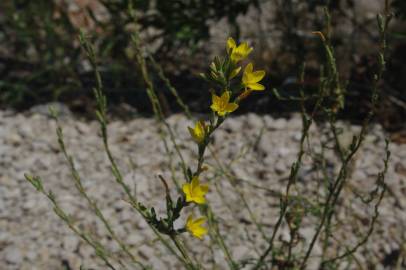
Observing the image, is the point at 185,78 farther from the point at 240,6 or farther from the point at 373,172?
the point at 373,172

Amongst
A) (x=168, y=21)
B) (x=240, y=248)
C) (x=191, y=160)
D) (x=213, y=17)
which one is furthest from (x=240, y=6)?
(x=240, y=248)

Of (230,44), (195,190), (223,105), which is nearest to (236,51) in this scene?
(230,44)

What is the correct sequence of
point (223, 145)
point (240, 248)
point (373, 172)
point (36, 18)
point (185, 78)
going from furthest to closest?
point (36, 18) < point (185, 78) < point (223, 145) < point (373, 172) < point (240, 248)

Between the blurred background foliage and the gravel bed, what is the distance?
23 cm

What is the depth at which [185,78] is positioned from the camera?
3842 millimetres

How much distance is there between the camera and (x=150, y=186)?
113 inches

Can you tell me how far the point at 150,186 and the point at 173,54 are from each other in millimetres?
1056

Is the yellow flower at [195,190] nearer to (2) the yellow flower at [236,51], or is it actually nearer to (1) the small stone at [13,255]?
(2) the yellow flower at [236,51]

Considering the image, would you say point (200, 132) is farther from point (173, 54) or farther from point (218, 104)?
point (173, 54)

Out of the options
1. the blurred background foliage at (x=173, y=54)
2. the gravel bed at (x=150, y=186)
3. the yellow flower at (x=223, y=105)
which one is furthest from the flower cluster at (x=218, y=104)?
the blurred background foliage at (x=173, y=54)

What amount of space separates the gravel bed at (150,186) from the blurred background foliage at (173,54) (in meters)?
0.23

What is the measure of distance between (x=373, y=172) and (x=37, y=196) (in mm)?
1543

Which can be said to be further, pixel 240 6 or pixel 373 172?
pixel 240 6

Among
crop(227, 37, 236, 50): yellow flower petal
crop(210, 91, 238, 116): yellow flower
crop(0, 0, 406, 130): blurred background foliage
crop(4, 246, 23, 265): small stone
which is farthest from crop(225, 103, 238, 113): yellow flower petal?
crop(0, 0, 406, 130): blurred background foliage
